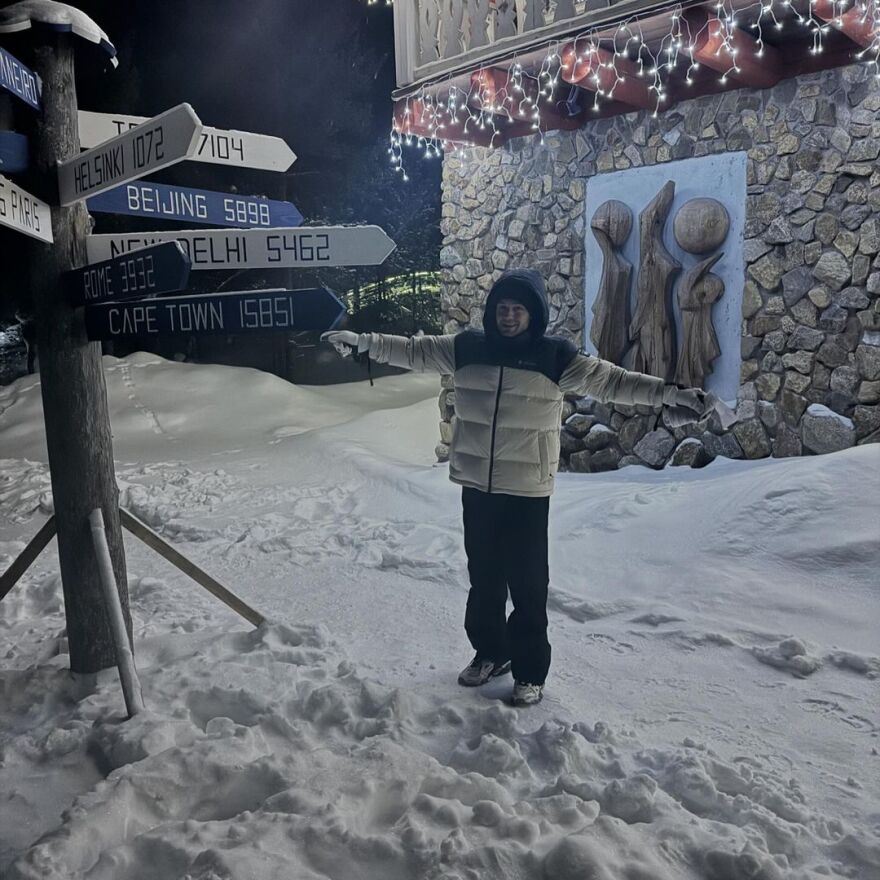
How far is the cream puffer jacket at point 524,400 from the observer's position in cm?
343

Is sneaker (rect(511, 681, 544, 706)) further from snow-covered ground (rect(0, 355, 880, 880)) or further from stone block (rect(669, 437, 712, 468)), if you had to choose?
stone block (rect(669, 437, 712, 468))

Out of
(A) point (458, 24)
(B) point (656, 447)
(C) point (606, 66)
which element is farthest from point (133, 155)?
(B) point (656, 447)

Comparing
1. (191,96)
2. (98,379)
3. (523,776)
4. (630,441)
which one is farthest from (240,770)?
(191,96)

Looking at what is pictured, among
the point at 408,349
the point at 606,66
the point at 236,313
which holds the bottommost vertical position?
the point at 408,349

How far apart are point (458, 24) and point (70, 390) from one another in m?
5.18

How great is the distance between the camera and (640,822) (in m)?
2.46

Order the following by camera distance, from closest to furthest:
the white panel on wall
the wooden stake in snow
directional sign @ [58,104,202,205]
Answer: directional sign @ [58,104,202,205], the wooden stake in snow, the white panel on wall

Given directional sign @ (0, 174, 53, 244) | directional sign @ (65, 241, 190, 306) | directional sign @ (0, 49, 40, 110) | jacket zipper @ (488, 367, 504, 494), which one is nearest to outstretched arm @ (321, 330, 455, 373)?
jacket zipper @ (488, 367, 504, 494)

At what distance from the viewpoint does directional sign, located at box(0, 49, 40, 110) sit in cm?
298

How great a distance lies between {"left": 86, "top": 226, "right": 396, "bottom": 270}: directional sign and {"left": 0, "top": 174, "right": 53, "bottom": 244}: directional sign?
28cm

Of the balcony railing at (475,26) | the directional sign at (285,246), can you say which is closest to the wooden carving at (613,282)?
the balcony railing at (475,26)

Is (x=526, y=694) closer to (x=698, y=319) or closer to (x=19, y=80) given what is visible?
(x=19, y=80)

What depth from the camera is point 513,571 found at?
3.48m

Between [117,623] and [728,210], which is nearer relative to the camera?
[117,623]
